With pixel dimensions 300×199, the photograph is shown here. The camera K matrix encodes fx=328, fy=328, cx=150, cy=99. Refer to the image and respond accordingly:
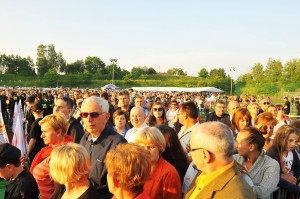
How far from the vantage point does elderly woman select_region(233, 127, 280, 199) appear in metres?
3.39

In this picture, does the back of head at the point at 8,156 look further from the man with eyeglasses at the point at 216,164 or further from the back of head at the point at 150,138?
the man with eyeglasses at the point at 216,164

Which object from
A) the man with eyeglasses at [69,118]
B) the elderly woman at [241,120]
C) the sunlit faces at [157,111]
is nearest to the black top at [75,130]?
the man with eyeglasses at [69,118]

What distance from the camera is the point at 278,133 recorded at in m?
4.25

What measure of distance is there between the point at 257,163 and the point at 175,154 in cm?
89

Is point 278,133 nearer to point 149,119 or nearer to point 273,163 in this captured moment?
point 273,163

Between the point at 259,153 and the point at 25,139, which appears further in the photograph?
the point at 25,139

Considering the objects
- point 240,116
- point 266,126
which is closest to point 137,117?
point 240,116

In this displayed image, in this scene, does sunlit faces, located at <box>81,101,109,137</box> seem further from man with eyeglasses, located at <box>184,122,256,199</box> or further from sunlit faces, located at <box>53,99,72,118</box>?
sunlit faces, located at <box>53,99,72,118</box>

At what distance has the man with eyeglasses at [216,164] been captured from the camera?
2234mm

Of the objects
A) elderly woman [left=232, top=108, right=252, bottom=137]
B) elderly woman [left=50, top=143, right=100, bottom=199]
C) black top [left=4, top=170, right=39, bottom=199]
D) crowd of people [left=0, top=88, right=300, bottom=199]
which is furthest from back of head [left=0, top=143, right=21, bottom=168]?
elderly woman [left=232, top=108, right=252, bottom=137]

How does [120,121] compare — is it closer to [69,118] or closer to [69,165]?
[69,118]

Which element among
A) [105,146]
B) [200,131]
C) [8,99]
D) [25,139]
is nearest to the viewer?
[200,131]

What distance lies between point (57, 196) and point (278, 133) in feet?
9.23

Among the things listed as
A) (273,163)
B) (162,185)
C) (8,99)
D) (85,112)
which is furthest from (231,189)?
(8,99)
